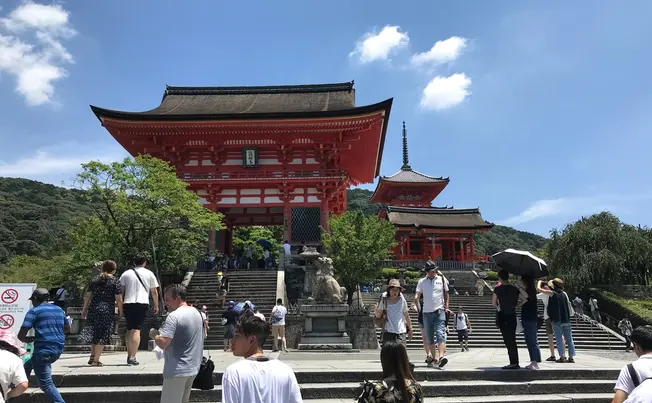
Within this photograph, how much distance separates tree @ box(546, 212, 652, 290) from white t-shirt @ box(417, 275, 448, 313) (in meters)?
22.7

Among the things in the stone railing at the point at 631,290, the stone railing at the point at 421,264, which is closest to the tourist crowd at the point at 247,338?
the stone railing at the point at 631,290

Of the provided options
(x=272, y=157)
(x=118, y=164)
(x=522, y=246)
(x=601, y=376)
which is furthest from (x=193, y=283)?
(x=522, y=246)

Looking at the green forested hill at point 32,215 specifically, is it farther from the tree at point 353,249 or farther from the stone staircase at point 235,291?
the tree at point 353,249

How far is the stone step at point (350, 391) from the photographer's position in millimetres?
5426

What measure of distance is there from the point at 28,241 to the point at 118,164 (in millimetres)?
42330

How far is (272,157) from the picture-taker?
2397 centimetres

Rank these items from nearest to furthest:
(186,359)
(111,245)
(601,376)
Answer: (186,359)
(601,376)
(111,245)

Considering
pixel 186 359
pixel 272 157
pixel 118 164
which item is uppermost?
pixel 272 157

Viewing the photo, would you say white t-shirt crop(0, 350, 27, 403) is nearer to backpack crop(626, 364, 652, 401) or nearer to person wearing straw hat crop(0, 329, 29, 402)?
person wearing straw hat crop(0, 329, 29, 402)

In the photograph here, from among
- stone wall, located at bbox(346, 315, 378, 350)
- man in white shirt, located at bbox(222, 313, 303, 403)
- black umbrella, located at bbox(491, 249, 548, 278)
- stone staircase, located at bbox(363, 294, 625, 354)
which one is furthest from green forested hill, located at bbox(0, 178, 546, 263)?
man in white shirt, located at bbox(222, 313, 303, 403)

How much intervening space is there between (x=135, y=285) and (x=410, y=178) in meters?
45.0

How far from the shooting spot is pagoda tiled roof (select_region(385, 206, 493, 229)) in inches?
1464

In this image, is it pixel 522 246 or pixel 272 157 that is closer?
pixel 272 157

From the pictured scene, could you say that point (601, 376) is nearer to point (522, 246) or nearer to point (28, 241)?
point (28, 241)
